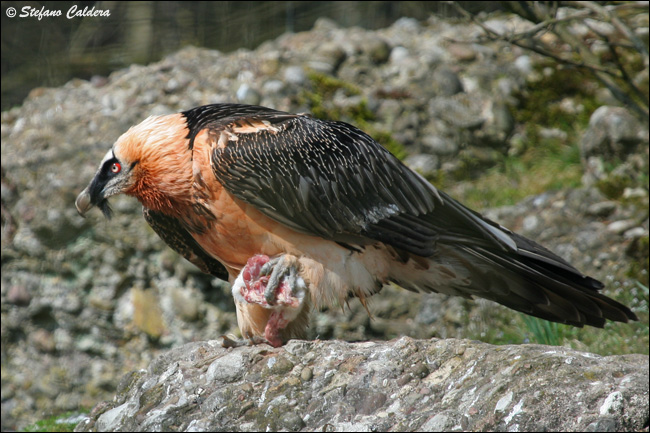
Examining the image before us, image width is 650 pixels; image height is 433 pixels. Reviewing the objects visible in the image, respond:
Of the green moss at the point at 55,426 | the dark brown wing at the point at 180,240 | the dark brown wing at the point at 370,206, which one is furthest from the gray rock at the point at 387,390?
the green moss at the point at 55,426

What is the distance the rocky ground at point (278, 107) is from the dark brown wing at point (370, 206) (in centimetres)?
106

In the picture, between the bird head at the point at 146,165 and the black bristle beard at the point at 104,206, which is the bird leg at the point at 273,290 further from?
the black bristle beard at the point at 104,206

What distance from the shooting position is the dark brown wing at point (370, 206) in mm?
4363

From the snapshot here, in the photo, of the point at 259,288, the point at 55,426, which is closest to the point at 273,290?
the point at 259,288

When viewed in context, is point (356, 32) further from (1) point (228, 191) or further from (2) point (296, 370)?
(2) point (296, 370)

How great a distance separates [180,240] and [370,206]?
1401 millimetres

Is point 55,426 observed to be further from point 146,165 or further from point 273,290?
point 273,290

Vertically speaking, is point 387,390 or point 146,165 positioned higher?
point 146,165

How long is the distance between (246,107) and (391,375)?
7.11ft

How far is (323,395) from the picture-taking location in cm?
363

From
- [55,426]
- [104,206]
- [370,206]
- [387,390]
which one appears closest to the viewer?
[387,390]

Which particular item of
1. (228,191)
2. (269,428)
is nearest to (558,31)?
(228,191)

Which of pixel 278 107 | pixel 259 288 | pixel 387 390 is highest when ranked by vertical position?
pixel 278 107

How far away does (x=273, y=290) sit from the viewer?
14.2 ft
